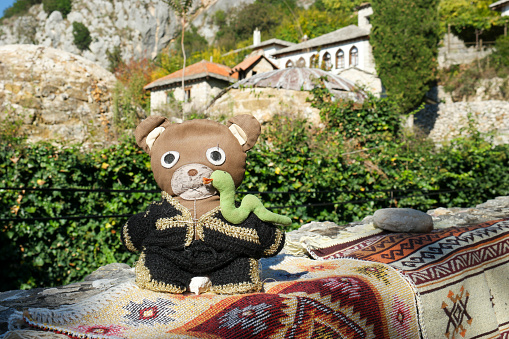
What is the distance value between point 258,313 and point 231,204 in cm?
56

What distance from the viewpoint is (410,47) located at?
16266 millimetres

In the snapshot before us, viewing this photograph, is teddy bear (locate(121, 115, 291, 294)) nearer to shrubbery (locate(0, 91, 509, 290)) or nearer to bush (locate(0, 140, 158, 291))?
shrubbery (locate(0, 91, 509, 290))

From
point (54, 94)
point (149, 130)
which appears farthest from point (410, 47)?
point (149, 130)

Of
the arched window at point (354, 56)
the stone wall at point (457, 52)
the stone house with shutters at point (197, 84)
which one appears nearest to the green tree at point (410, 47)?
the arched window at point (354, 56)

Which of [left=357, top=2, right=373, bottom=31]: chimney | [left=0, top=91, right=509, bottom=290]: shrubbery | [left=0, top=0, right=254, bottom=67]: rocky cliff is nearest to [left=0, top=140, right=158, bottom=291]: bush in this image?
[left=0, top=91, right=509, bottom=290]: shrubbery

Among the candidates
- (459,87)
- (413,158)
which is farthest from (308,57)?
(413,158)

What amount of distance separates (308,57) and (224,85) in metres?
8.29

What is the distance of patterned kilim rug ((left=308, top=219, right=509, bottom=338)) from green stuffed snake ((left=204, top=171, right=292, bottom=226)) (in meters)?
1.14

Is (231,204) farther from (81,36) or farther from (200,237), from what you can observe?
(81,36)

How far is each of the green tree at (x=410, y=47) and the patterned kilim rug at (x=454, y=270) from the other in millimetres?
14254

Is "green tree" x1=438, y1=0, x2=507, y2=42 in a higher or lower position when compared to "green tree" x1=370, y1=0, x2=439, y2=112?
higher

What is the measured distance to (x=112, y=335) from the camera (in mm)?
1383

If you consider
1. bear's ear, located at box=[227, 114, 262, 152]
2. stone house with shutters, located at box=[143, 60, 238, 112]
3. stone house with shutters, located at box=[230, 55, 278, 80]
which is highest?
stone house with shutters, located at box=[230, 55, 278, 80]

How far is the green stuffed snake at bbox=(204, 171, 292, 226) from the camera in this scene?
1825 millimetres
